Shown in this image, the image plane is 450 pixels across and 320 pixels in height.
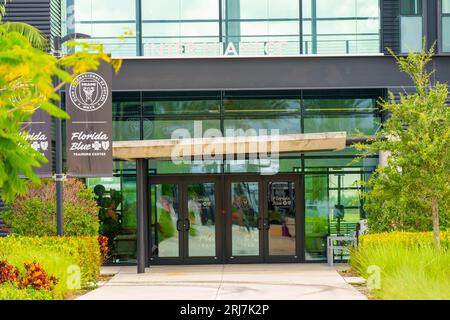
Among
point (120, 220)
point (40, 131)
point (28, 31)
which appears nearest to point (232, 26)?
point (28, 31)

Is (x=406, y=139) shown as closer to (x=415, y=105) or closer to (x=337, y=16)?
(x=415, y=105)

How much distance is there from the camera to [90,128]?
798 inches

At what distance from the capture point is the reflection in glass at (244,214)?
2717 cm

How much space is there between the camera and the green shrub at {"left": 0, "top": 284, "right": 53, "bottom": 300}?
46.7 feet

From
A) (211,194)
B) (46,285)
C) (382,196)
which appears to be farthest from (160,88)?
(46,285)

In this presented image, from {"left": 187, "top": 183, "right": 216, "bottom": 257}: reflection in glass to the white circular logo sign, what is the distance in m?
7.26

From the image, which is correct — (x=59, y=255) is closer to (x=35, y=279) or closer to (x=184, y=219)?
(x=35, y=279)

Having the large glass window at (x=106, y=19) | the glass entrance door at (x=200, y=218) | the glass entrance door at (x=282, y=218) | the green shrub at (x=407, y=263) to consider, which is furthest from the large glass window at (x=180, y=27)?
the green shrub at (x=407, y=263)

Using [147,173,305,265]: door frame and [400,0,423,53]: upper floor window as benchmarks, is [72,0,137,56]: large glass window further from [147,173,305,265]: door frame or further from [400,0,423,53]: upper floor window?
[400,0,423,53]: upper floor window

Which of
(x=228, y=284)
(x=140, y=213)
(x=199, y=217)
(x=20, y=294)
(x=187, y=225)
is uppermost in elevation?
(x=140, y=213)

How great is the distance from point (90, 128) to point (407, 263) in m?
7.75

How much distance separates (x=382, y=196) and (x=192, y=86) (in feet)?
25.7

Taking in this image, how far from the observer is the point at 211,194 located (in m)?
27.2
